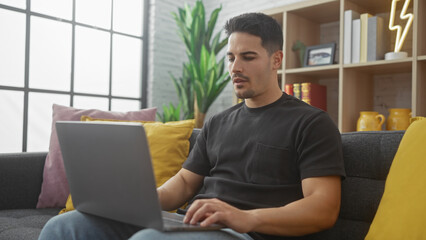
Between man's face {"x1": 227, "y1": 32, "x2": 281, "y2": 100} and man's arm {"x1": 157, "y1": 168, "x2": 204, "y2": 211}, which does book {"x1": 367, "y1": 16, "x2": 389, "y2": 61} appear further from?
man's arm {"x1": 157, "y1": 168, "x2": 204, "y2": 211}

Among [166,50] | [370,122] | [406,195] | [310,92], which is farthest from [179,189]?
[166,50]

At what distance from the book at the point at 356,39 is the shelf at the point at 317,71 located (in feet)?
0.43

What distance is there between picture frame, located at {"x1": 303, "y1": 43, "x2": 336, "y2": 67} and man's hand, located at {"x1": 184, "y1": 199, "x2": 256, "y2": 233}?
1.99 m

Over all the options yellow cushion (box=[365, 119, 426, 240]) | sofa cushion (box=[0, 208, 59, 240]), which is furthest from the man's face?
sofa cushion (box=[0, 208, 59, 240])

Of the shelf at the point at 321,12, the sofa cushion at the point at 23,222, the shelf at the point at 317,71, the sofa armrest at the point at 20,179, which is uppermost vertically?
the shelf at the point at 321,12

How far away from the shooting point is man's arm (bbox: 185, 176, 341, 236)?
93 cm

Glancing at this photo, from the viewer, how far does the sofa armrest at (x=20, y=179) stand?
192 centimetres

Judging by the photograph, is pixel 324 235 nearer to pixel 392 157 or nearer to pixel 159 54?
pixel 392 157

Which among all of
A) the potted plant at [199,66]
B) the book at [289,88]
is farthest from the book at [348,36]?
the potted plant at [199,66]

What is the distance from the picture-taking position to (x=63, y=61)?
336 cm

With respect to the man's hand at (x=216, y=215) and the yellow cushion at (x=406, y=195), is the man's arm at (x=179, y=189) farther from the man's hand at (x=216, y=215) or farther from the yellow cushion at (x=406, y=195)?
the yellow cushion at (x=406, y=195)

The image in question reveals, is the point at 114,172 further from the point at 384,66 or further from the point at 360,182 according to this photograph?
the point at 384,66

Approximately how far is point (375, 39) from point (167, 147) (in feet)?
4.87

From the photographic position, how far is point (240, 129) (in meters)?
1.34
